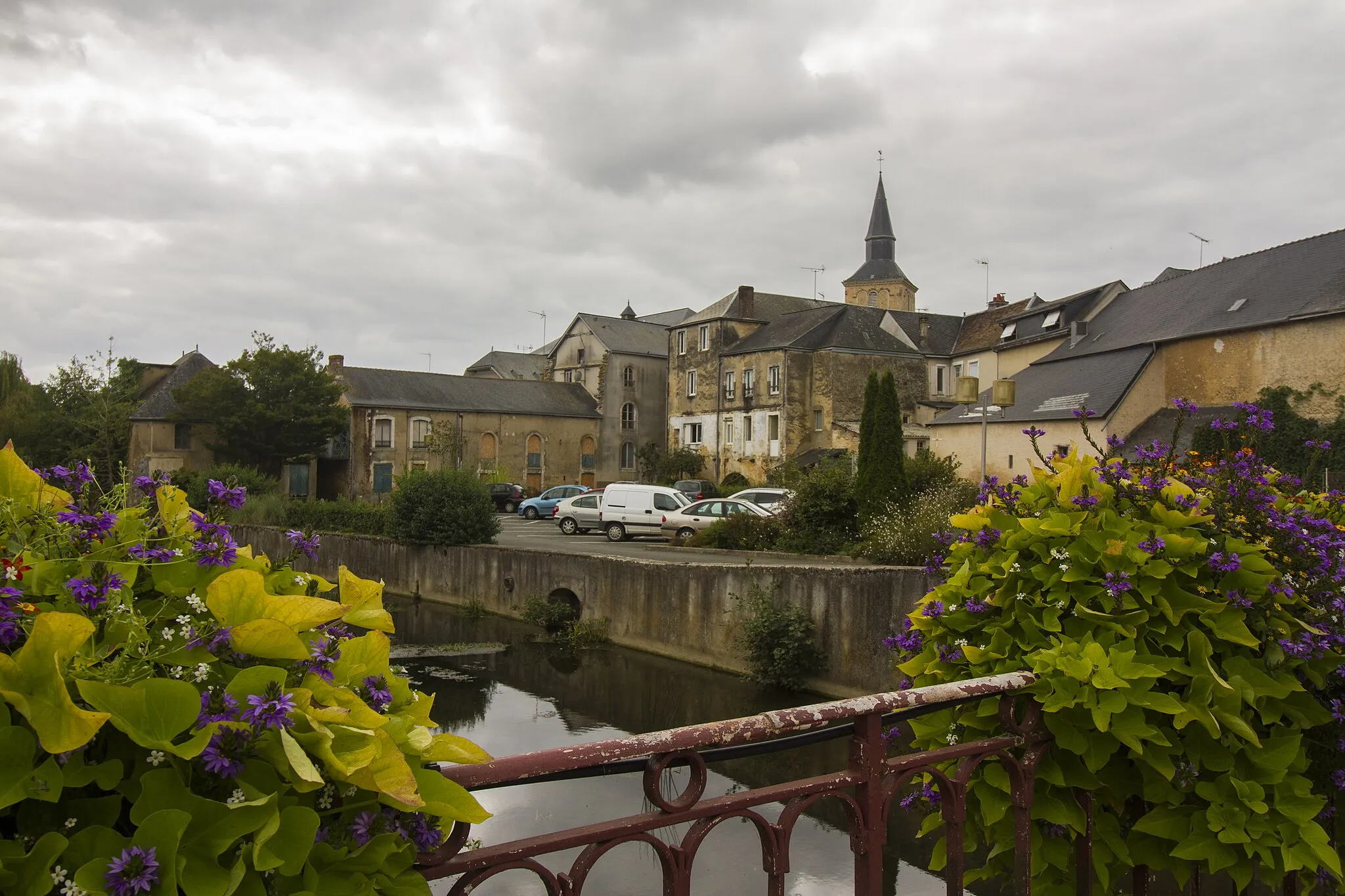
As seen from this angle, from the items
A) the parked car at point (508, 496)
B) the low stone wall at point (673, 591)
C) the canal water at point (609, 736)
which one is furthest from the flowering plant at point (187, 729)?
the parked car at point (508, 496)

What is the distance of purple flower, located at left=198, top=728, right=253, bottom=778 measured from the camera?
4.89 ft

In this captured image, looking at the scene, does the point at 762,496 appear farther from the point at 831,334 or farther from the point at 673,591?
the point at 831,334

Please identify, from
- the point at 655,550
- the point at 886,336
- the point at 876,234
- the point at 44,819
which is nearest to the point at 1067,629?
the point at 44,819

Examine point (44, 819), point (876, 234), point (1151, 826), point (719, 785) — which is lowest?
point (719, 785)

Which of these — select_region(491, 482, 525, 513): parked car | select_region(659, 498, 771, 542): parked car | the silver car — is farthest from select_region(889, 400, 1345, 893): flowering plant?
select_region(491, 482, 525, 513): parked car

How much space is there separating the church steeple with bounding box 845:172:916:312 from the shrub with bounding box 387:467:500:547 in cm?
5588

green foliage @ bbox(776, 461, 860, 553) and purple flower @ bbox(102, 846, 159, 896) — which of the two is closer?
purple flower @ bbox(102, 846, 159, 896)

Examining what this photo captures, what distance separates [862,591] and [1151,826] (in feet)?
36.5

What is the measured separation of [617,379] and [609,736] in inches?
1662

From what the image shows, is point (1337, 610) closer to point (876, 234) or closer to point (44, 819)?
point (44, 819)

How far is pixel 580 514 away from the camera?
98.8 ft

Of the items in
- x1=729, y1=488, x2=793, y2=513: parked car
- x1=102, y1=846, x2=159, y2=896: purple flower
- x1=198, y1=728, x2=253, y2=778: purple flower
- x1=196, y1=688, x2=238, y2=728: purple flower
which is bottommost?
x1=729, y1=488, x2=793, y2=513: parked car

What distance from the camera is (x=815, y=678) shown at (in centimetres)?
1461

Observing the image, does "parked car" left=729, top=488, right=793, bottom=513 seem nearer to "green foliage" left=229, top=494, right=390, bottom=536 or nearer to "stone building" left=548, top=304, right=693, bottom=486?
"green foliage" left=229, top=494, right=390, bottom=536
